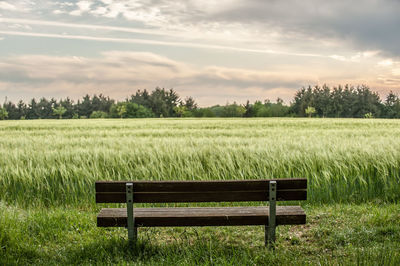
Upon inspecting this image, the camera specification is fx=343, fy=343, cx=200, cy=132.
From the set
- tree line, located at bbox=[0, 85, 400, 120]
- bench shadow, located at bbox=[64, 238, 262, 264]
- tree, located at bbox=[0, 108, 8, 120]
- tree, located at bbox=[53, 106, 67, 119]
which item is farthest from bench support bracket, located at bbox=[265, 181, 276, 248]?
tree, located at bbox=[0, 108, 8, 120]

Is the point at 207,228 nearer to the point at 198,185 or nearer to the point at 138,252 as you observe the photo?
the point at 138,252

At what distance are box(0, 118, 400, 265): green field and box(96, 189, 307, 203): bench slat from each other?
1.74 feet

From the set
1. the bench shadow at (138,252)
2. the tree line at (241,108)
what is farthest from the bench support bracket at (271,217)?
the tree line at (241,108)

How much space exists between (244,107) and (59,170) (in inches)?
3152

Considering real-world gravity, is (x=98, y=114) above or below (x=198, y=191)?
above

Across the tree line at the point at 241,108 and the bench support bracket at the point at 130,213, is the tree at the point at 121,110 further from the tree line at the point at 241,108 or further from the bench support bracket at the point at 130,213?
the bench support bracket at the point at 130,213

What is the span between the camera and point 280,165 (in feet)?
22.2

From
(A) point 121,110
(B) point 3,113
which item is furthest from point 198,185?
(B) point 3,113

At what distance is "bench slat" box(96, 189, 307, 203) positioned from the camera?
3486mm

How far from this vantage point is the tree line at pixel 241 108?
82.2 m

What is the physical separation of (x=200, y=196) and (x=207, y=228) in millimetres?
1474

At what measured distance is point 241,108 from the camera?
8256 cm

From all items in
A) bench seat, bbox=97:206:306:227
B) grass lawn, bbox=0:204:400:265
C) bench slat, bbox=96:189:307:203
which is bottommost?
grass lawn, bbox=0:204:400:265

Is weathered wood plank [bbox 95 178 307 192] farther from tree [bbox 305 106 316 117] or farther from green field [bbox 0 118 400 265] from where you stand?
tree [bbox 305 106 316 117]
